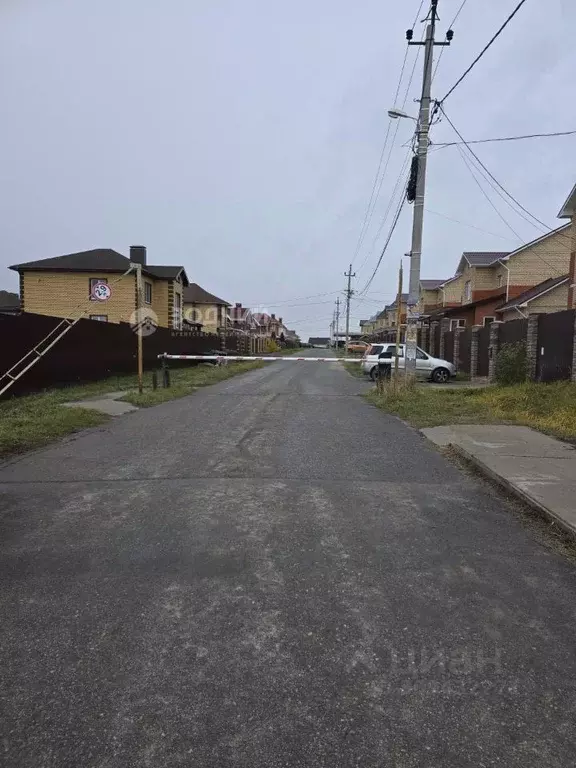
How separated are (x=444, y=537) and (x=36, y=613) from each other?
3.09m

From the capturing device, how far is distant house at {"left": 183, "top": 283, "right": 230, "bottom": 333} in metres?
60.2

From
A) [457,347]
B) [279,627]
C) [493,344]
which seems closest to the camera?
[279,627]

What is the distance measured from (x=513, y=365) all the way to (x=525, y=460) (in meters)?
10.1

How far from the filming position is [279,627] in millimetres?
3164

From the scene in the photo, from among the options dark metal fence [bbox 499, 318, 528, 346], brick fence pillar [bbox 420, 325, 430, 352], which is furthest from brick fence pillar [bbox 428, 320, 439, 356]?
dark metal fence [bbox 499, 318, 528, 346]

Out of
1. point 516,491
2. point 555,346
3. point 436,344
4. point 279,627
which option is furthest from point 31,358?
point 436,344

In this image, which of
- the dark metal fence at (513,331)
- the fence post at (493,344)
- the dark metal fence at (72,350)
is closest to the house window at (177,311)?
the dark metal fence at (72,350)

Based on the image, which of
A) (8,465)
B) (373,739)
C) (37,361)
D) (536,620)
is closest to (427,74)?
(37,361)

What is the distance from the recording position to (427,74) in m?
16.7

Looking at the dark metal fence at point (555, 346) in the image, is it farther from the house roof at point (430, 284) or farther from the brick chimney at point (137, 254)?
the house roof at point (430, 284)

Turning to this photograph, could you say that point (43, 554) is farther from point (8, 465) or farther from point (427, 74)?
point (427, 74)

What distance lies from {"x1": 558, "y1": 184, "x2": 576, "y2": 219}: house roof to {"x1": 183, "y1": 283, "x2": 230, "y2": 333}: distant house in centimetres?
4050

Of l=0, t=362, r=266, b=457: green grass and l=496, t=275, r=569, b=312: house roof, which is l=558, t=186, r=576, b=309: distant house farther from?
l=0, t=362, r=266, b=457: green grass

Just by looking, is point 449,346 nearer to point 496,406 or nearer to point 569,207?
point 569,207
